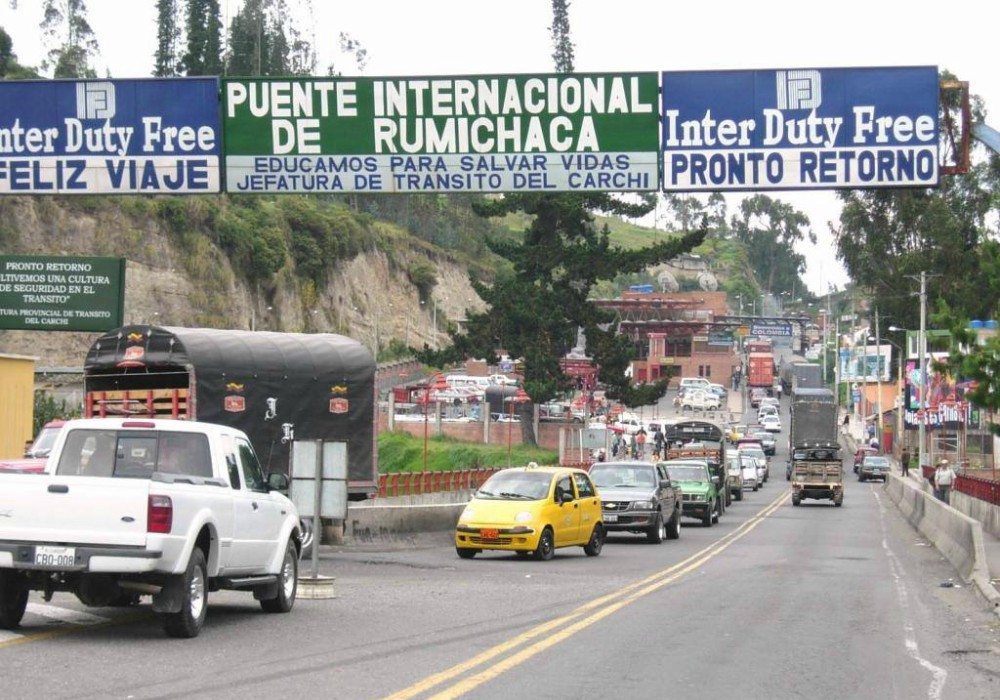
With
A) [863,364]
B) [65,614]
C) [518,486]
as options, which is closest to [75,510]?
[65,614]

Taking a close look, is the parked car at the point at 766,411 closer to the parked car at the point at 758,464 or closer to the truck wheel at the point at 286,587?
the parked car at the point at 758,464

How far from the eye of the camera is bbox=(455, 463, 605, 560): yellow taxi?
23484 mm

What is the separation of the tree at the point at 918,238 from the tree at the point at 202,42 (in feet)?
183

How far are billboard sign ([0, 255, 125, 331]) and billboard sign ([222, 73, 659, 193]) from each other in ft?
35.4

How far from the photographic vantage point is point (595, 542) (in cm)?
2592

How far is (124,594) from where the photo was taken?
1247cm

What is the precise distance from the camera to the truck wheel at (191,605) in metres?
11.9

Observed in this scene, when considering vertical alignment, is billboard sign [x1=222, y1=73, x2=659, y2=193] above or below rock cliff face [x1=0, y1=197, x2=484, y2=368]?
below

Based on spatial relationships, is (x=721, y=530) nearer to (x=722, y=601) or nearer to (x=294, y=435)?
(x=294, y=435)

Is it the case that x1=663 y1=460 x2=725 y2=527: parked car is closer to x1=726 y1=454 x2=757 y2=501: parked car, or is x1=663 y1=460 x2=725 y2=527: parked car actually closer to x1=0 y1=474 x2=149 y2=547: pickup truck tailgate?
x1=726 y1=454 x2=757 y2=501: parked car

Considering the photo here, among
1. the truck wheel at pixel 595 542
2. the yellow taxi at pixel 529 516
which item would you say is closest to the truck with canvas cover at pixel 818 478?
the truck wheel at pixel 595 542

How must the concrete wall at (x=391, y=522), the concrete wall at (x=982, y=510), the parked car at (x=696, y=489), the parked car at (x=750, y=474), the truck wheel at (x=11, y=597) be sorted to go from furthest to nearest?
the parked car at (x=750, y=474)
the parked car at (x=696, y=489)
the concrete wall at (x=982, y=510)
the concrete wall at (x=391, y=522)
the truck wheel at (x=11, y=597)

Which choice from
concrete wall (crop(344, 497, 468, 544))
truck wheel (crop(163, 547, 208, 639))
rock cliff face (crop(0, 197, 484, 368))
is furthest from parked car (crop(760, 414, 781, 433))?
truck wheel (crop(163, 547, 208, 639))

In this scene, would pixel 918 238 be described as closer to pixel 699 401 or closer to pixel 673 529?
pixel 699 401
